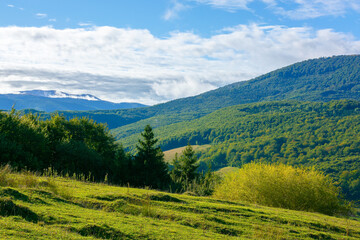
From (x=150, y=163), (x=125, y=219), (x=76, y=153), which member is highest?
(x=76, y=153)

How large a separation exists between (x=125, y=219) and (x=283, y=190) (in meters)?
17.1

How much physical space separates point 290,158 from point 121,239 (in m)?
185

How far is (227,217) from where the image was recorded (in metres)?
12.9

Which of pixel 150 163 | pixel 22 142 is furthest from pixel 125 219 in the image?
pixel 150 163

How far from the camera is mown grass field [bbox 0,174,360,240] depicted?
7.98 m

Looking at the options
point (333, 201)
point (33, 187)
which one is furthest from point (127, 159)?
point (33, 187)

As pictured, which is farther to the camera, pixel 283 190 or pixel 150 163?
pixel 150 163

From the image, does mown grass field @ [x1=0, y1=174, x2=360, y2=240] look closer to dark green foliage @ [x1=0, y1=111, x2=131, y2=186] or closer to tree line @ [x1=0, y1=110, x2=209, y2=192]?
tree line @ [x1=0, y1=110, x2=209, y2=192]

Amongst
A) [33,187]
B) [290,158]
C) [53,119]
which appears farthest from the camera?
[290,158]

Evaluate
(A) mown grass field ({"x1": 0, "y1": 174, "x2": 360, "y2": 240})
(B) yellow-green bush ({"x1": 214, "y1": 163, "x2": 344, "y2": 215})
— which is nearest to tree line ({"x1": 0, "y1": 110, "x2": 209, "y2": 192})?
(A) mown grass field ({"x1": 0, "y1": 174, "x2": 360, "y2": 240})

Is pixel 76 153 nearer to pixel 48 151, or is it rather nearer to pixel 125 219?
pixel 48 151

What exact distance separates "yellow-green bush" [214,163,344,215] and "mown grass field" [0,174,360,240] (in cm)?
895

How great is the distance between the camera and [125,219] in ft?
32.5

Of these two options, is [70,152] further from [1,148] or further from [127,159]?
[127,159]
